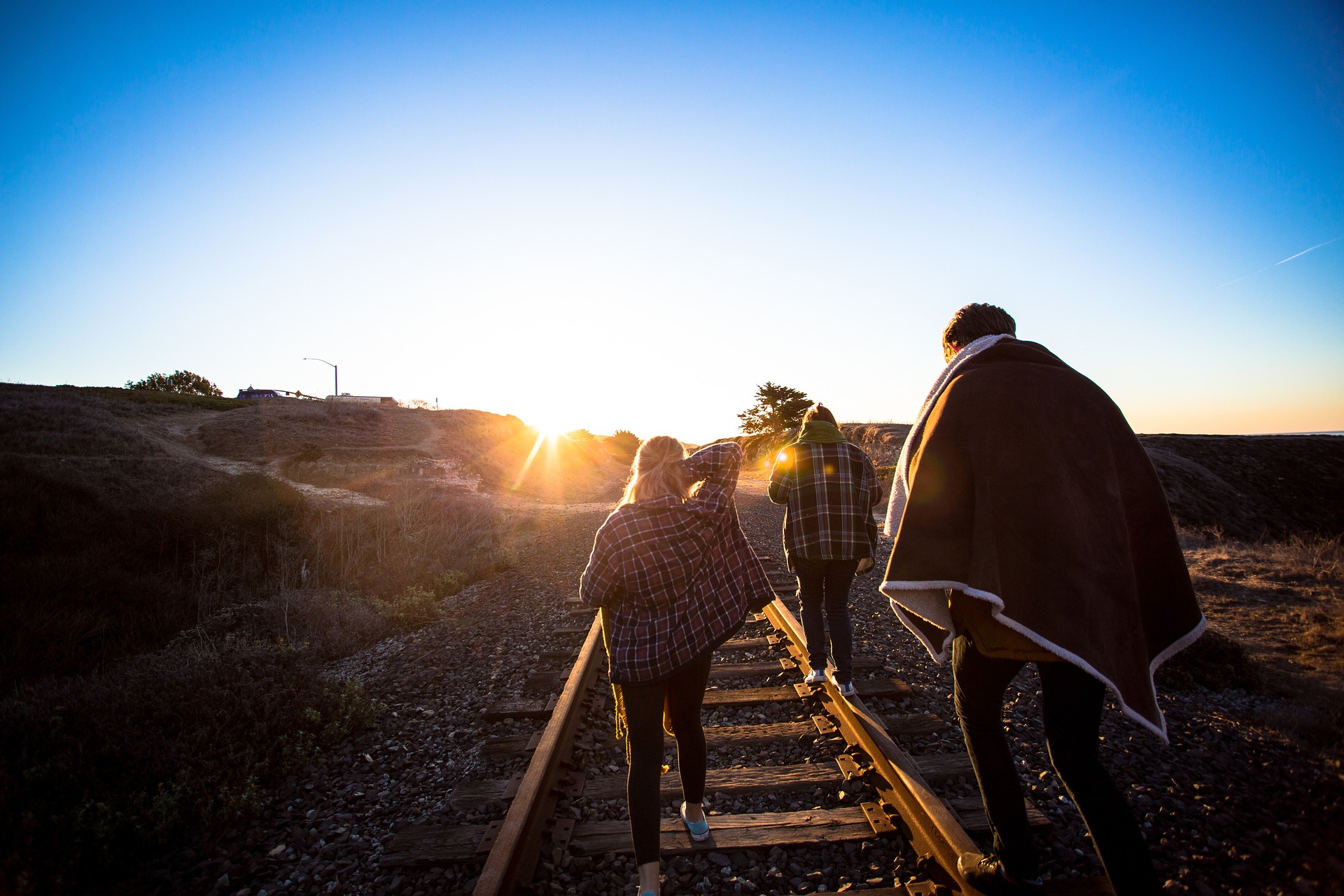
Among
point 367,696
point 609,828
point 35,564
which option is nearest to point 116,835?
point 367,696

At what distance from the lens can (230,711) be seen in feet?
12.6

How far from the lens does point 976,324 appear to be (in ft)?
7.46

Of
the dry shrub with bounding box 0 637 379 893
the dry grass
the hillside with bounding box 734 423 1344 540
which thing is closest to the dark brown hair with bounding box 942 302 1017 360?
the dry grass

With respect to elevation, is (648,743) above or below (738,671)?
above

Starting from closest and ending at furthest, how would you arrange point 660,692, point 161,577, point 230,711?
point 660,692, point 230,711, point 161,577

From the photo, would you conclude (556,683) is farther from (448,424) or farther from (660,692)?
(448,424)

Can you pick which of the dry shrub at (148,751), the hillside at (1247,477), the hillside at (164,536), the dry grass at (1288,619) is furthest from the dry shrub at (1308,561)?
the hillside at (164,536)

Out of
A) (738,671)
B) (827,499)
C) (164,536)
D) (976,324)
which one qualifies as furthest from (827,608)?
(164,536)

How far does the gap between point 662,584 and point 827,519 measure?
192cm

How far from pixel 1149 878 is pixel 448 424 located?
1499 inches

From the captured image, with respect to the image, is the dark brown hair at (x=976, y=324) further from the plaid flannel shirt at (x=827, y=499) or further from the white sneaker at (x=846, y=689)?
the white sneaker at (x=846, y=689)

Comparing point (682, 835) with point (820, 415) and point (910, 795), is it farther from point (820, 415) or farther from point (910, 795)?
point (820, 415)

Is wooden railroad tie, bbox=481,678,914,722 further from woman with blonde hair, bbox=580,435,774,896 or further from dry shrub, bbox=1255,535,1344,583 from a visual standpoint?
dry shrub, bbox=1255,535,1344,583

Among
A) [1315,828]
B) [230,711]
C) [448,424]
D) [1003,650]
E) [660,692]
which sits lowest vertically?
[1315,828]
